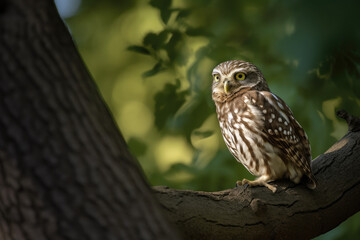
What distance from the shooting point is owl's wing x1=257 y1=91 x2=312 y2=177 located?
11.6 ft

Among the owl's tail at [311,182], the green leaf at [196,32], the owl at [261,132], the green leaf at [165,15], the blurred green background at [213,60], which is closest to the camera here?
the owl's tail at [311,182]

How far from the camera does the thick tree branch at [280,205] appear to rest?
2.63 meters

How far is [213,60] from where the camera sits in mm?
4055

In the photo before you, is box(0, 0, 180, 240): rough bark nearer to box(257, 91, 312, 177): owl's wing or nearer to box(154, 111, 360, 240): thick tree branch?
box(154, 111, 360, 240): thick tree branch

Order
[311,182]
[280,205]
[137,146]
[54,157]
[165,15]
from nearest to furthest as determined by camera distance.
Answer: [54,157] < [280,205] < [311,182] < [165,15] < [137,146]

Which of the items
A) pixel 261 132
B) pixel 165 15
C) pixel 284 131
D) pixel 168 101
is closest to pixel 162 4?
pixel 165 15

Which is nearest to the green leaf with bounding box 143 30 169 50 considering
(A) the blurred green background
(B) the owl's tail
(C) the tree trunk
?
(A) the blurred green background

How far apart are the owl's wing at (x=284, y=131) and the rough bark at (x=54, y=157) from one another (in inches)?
82.4

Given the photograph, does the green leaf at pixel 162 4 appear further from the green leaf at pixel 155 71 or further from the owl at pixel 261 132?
the owl at pixel 261 132

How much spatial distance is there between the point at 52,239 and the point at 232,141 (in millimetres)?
2406

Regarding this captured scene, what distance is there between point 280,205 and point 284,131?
0.70 m

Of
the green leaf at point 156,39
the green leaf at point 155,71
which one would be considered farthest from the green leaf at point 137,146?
the green leaf at point 156,39

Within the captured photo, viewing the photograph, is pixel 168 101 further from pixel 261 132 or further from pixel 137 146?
pixel 261 132

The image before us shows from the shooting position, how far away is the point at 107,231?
58.1 inches
